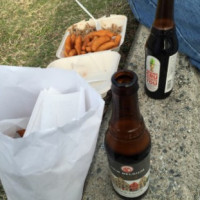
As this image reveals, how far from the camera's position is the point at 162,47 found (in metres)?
0.84

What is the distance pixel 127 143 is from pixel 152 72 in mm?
349

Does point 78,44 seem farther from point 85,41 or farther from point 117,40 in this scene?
point 117,40

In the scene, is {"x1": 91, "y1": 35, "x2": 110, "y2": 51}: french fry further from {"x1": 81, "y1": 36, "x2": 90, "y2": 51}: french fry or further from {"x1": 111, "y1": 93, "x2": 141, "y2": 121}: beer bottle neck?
{"x1": 111, "y1": 93, "x2": 141, "y2": 121}: beer bottle neck

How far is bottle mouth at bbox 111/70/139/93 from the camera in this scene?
1.63ft

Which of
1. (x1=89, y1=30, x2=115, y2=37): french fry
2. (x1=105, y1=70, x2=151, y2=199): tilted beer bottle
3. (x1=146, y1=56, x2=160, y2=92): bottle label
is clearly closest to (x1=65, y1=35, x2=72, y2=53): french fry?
(x1=89, y1=30, x2=115, y2=37): french fry

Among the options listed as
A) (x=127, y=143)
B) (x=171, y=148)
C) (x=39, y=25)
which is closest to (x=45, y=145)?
(x=127, y=143)

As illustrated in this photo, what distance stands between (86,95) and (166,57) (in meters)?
0.27

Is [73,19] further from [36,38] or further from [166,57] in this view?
[166,57]

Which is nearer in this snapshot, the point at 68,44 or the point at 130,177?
the point at 130,177

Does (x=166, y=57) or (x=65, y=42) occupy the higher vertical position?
(x=166, y=57)

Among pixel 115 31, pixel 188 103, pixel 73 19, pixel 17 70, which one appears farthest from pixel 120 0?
pixel 17 70

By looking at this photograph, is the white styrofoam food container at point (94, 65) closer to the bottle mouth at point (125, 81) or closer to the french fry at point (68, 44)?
the french fry at point (68, 44)

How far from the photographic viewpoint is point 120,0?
1938 millimetres

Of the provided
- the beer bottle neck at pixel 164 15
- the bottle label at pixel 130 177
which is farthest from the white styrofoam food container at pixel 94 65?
the bottle label at pixel 130 177
